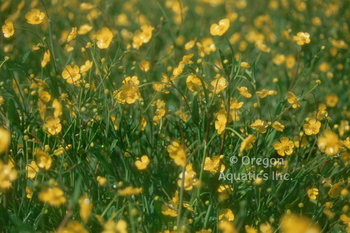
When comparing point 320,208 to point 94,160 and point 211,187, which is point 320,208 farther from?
point 94,160

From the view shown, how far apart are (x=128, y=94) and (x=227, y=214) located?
68cm

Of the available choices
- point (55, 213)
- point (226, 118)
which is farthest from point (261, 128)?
point (55, 213)

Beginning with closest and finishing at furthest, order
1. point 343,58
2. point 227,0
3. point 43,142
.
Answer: point 43,142
point 343,58
point 227,0

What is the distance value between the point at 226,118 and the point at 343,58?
1781 millimetres

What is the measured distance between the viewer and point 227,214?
1.25 metres

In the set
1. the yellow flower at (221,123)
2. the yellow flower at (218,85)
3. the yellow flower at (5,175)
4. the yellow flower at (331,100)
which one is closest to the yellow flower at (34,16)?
the yellow flower at (5,175)

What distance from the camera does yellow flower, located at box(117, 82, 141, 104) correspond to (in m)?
1.30

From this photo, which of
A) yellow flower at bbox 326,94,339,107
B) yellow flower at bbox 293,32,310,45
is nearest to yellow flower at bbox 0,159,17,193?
yellow flower at bbox 293,32,310,45

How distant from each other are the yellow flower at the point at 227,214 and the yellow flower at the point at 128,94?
61 cm

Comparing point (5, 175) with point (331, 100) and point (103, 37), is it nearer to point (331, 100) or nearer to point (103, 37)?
point (103, 37)

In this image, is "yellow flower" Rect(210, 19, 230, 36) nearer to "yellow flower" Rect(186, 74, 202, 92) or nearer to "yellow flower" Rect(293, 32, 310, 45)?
"yellow flower" Rect(186, 74, 202, 92)

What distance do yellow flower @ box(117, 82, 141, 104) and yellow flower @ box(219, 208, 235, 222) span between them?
61cm

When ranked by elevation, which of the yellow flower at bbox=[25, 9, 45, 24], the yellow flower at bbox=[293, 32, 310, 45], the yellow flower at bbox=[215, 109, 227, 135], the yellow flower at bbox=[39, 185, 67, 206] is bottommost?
the yellow flower at bbox=[215, 109, 227, 135]

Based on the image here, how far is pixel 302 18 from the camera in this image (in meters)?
3.25
